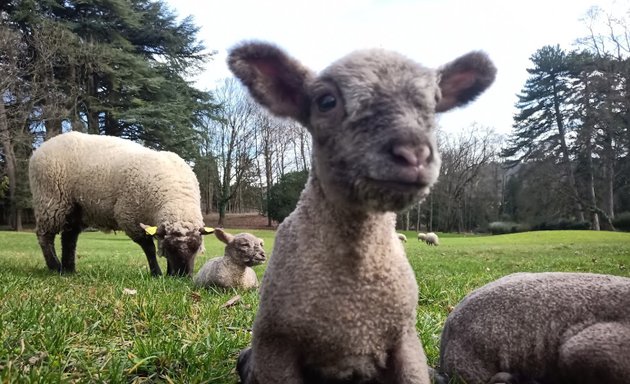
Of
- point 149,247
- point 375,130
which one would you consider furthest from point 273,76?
point 149,247

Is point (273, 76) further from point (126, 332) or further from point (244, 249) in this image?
point (244, 249)

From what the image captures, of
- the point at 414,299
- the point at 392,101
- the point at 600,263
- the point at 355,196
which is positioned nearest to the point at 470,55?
the point at 392,101

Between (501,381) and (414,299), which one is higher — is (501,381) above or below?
below

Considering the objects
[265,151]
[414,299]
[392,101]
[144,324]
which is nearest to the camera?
[392,101]

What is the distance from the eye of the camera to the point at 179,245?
8.02m

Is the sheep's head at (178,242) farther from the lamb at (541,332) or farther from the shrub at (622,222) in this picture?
the shrub at (622,222)

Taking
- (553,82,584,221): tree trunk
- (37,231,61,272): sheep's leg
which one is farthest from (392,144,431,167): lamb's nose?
(553,82,584,221): tree trunk

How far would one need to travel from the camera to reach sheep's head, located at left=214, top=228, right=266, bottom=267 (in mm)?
6668

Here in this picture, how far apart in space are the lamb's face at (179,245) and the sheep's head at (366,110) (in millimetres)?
5891

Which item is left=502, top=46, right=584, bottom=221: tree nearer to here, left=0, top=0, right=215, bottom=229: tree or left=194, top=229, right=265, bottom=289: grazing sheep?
left=0, top=0, right=215, bottom=229: tree

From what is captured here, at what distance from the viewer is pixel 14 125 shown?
2247 centimetres

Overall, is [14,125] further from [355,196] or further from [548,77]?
[548,77]

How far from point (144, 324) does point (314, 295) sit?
2.31m

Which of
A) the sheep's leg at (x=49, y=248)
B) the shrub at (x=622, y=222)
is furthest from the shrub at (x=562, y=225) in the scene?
the sheep's leg at (x=49, y=248)
